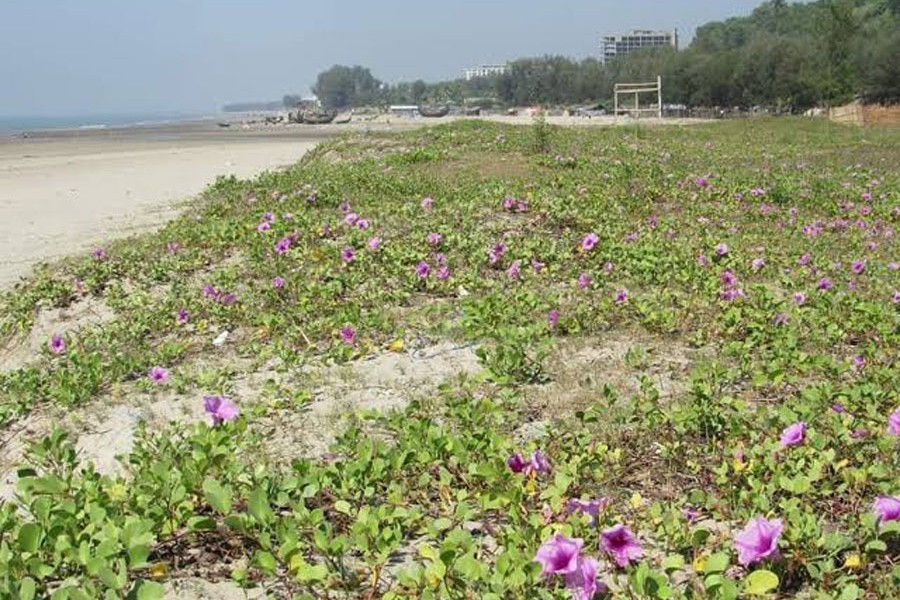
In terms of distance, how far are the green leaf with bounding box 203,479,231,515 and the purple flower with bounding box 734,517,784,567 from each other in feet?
4.84

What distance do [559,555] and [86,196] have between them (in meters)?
18.5

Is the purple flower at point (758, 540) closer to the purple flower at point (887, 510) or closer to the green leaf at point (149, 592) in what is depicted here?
the purple flower at point (887, 510)

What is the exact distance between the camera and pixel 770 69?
81.4 meters

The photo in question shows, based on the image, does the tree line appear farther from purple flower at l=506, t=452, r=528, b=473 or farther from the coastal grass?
purple flower at l=506, t=452, r=528, b=473

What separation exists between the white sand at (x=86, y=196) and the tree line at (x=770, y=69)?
39035mm

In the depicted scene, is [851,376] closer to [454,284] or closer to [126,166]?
[454,284]

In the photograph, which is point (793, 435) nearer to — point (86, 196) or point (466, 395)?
point (466, 395)

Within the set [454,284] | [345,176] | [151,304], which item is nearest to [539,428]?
[454,284]

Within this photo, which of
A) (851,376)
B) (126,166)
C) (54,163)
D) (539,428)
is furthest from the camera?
(54,163)

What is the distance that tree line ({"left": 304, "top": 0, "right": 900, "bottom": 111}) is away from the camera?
180 ft

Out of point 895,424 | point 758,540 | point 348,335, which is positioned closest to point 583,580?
point 758,540

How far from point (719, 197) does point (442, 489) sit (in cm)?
854

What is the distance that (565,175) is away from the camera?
458 inches

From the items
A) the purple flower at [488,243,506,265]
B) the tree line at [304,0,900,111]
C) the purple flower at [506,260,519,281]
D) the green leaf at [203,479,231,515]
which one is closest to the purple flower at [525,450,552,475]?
the green leaf at [203,479,231,515]
